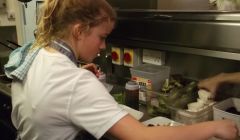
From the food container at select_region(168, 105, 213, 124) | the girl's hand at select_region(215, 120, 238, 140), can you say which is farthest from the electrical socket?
the girl's hand at select_region(215, 120, 238, 140)

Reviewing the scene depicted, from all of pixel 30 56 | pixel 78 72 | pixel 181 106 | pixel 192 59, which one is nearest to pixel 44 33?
pixel 30 56

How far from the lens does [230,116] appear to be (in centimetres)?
104

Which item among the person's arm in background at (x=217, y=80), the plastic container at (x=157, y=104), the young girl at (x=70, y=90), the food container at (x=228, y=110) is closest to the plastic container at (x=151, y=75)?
the plastic container at (x=157, y=104)

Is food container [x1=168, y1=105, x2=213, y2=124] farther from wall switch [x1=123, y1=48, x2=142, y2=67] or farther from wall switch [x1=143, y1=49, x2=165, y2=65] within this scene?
wall switch [x1=123, y1=48, x2=142, y2=67]

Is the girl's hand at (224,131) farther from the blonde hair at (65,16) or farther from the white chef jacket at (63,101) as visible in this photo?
the blonde hair at (65,16)

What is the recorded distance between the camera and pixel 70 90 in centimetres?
77

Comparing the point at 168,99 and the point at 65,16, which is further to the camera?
the point at 168,99

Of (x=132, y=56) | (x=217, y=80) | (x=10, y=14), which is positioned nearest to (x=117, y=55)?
(x=132, y=56)

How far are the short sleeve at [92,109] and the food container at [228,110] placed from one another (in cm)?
47

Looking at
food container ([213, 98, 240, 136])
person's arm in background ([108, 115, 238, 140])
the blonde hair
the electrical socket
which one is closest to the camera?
person's arm in background ([108, 115, 238, 140])

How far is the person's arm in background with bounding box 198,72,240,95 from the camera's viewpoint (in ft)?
3.98

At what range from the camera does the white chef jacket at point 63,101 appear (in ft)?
2.51

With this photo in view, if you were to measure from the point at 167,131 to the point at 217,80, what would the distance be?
564mm

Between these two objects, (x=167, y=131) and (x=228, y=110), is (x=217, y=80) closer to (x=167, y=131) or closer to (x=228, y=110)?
(x=228, y=110)
